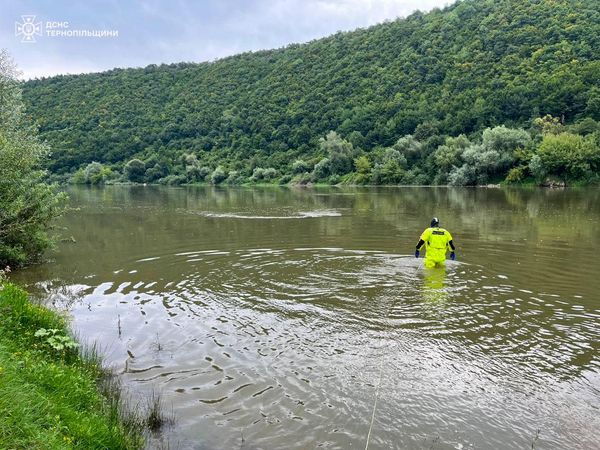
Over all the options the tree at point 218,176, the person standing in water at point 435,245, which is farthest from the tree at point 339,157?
the person standing in water at point 435,245

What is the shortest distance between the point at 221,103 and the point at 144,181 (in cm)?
4196

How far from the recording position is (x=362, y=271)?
14992 millimetres

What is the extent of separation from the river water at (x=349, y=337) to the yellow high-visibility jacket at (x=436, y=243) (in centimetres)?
60

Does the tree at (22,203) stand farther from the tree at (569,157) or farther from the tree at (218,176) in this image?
the tree at (218,176)

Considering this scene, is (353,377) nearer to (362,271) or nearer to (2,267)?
(362,271)

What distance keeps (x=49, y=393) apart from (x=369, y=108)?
11865cm

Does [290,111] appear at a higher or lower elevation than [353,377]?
higher

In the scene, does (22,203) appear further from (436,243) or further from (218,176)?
(218,176)

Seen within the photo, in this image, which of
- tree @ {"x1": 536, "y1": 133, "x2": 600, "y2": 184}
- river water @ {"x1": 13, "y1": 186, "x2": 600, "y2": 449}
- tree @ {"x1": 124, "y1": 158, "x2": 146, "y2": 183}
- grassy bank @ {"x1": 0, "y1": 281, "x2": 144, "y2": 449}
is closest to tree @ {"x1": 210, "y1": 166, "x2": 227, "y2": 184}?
tree @ {"x1": 124, "y1": 158, "x2": 146, "y2": 183}

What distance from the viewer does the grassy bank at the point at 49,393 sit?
14.3 feet

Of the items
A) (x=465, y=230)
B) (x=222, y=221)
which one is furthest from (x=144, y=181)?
(x=465, y=230)

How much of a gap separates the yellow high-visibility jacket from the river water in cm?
60

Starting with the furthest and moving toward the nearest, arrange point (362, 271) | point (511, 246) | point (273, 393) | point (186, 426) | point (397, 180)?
point (397, 180), point (511, 246), point (362, 271), point (273, 393), point (186, 426)

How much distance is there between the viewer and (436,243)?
1482 cm
